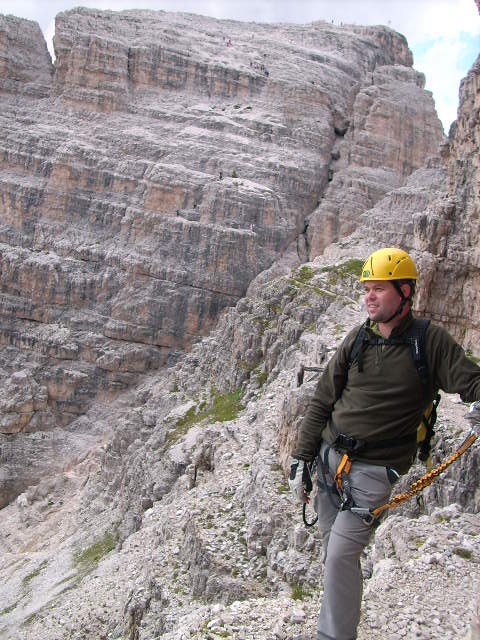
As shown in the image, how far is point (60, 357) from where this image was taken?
57031mm

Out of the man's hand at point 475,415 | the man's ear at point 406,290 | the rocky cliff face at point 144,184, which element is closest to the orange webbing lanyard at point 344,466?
the man's hand at point 475,415

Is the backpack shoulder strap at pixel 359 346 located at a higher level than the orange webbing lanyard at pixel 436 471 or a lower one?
higher

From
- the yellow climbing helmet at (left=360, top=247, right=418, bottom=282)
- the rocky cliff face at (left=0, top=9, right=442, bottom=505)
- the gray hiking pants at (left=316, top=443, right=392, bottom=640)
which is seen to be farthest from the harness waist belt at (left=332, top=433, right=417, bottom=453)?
the rocky cliff face at (left=0, top=9, right=442, bottom=505)

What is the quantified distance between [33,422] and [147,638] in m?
42.6

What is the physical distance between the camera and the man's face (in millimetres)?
5926

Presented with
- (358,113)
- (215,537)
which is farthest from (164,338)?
(215,537)

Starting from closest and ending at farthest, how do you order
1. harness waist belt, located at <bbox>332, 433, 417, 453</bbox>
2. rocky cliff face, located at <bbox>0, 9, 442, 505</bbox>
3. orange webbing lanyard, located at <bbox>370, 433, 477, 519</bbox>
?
orange webbing lanyard, located at <bbox>370, 433, 477, 519</bbox> → harness waist belt, located at <bbox>332, 433, 417, 453</bbox> → rocky cliff face, located at <bbox>0, 9, 442, 505</bbox>

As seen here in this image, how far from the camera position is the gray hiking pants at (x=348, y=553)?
5973 millimetres

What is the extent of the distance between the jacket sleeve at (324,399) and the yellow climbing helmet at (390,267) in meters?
0.61

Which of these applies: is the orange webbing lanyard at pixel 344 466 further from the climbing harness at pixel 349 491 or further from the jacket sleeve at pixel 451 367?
the jacket sleeve at pixel 451 367

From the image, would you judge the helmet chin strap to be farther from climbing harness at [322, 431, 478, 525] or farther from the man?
climbing harness at [322, 431, 478, 525]

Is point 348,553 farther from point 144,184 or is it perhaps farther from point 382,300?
point 144,184

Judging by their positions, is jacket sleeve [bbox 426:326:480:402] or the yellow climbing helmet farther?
the yellow climbing helmet

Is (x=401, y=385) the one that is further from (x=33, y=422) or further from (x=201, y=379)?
(x=33, y=422)
